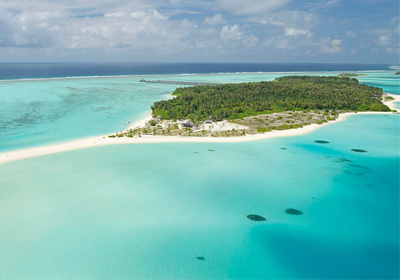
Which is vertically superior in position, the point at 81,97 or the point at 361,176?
the point at 81,97

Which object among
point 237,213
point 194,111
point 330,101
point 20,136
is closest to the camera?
point 237,213

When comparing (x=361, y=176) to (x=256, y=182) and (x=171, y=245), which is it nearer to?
(x=256, y=182)

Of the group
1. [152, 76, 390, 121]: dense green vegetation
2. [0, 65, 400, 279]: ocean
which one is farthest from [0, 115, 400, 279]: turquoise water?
[152, 76, 390, 121]: dense green vegetation

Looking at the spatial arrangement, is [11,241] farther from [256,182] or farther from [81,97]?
[81,97]

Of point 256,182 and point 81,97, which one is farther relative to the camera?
point 81,97

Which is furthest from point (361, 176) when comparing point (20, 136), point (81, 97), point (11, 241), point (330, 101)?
point (81, 97)

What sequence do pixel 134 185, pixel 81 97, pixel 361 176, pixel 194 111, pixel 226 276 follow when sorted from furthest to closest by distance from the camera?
pixel 81 97 → pixel 194 111 → pixel 361 176 → pixel 134 185 → pixel 226 276

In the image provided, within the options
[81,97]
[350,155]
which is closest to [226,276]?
[350,155]
